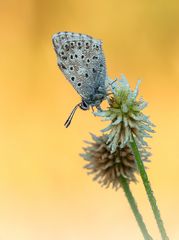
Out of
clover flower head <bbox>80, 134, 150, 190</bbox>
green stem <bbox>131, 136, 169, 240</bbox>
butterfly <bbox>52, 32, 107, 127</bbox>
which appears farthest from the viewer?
butterfly <bbox>52, 32, 107, 127</bbox>

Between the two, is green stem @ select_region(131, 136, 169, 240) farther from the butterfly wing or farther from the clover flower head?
the butterfly wing

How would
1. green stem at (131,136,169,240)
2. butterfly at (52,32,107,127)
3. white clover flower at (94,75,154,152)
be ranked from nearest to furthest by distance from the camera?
green stem at (131,136,169,240) → white clover flower at (94,75,154,152) → butterfly at (52,32,107,127)

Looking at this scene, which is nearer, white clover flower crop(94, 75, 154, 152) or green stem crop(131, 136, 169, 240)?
green stem crop(131, 136, 169, 240)

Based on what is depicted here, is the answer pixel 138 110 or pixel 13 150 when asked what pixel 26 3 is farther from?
pixel 138 110

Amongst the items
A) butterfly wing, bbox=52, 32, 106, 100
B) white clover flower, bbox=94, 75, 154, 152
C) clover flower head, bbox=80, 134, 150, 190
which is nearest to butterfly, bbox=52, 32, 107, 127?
butterfly wing, bbox=52, 32, 106, 100

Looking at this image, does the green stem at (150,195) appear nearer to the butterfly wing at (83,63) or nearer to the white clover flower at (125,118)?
the white clover flower at (125,118)

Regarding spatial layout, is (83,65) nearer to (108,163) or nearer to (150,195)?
(108,163)

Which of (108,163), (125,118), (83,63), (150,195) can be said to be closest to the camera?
(150,195)

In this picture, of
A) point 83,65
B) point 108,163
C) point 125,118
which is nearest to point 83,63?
point 83,65
